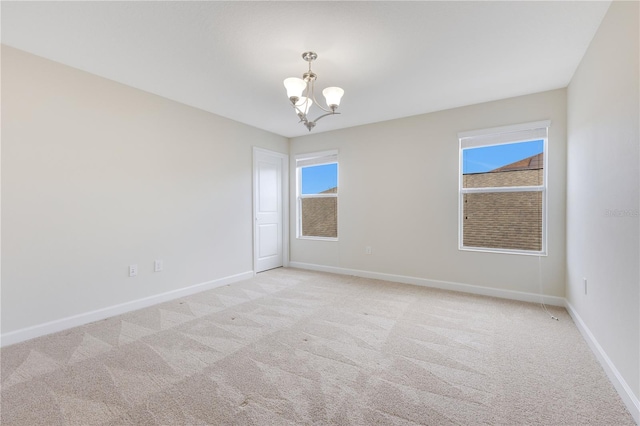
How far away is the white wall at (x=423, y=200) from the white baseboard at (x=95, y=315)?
203cm

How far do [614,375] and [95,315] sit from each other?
4.14 meters

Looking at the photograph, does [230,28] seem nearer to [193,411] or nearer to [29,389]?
[193,411]

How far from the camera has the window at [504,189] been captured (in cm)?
337

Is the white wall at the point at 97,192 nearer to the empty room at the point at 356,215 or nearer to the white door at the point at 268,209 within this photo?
the empty room at the point at 356,215

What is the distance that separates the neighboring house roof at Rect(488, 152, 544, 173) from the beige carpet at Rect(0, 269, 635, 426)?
5.24 feet

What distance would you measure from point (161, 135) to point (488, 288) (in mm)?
4359

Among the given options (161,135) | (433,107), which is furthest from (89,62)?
(433,107)

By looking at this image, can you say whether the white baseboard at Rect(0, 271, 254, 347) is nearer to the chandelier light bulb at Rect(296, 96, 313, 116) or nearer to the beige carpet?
the beige carpet

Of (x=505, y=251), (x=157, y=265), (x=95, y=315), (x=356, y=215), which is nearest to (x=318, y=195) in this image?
(x=356, y=215)

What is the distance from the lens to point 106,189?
291 centimetres

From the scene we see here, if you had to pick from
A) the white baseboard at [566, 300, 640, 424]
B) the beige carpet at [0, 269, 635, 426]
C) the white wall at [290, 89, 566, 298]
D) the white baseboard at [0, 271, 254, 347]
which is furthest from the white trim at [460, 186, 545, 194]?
the white baseboard at [0, 271, 254, 347]

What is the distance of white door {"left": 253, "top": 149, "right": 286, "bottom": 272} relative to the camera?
15.4ft

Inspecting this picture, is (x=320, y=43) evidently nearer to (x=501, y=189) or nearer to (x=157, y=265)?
(x=501, y=189)

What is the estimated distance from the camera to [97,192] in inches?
112
